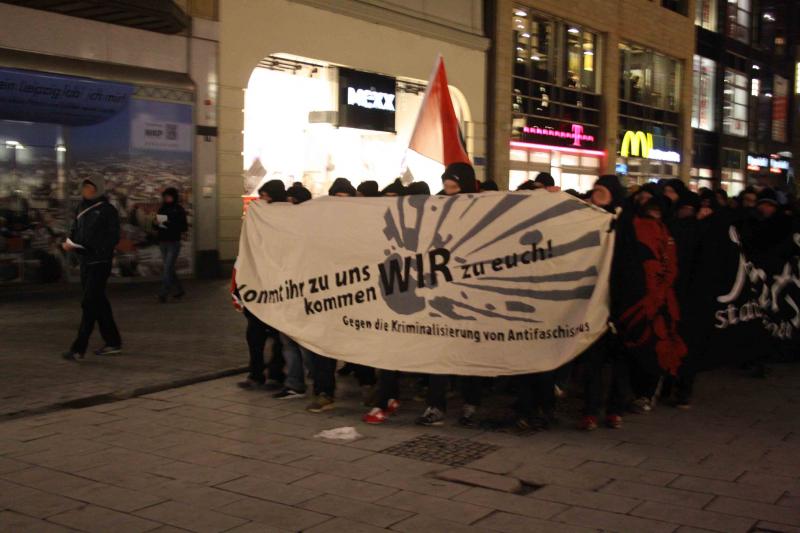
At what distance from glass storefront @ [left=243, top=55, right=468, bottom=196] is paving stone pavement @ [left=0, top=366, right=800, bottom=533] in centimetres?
1109

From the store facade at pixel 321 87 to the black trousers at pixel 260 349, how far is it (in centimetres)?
963

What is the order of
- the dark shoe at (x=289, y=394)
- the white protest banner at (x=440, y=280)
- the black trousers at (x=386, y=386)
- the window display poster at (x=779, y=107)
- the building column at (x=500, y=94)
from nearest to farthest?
the white protest banner at (x=440, y=280), the black trousers at (x=386, y=386), the dark shoe at (x=289, y=394), the building column at (x=500, y=94), the window display poster at (x=779, y=107)

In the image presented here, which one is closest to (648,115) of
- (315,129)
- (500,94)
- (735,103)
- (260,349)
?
(735,103)

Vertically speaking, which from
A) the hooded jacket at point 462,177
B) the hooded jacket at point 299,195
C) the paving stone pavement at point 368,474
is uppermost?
the hooded jacket at point 462,177

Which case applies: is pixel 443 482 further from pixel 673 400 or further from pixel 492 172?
pixel 492 172

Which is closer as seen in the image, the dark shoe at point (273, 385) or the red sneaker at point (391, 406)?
the red sneaker at point (391, 406)

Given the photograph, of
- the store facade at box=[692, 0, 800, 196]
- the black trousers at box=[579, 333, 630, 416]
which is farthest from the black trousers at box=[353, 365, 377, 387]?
the store facade at box=[692, 0, 800, 196]

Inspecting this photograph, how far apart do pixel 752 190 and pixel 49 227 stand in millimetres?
10627

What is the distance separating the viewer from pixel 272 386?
8.55 metres

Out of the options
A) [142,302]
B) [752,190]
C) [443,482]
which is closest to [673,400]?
[443,482]

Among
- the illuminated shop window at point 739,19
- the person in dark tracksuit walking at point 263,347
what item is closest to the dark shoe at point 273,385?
the person in dark tracksuit walking at point 263,347

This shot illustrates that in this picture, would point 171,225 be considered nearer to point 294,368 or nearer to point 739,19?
point 294,368

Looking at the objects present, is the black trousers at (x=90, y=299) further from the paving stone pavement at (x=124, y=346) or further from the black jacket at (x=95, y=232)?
the paving stone pavement at (x=124, y=346)

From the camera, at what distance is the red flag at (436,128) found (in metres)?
9.41
